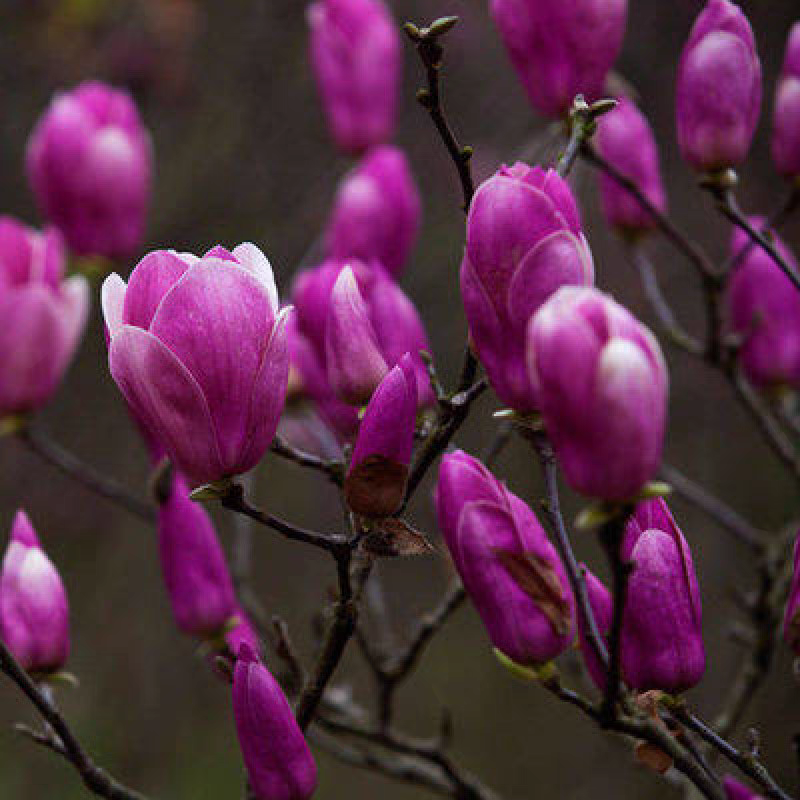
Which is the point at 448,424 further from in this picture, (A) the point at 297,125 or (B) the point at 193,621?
(A) the point at 297,125

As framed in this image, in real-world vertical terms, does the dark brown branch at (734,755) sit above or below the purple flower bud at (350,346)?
below

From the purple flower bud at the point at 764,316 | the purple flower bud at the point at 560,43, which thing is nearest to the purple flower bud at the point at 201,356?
the purple flower bud at the point at 560,43

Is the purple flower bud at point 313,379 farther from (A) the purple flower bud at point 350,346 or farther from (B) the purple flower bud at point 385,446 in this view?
(B) the purple flower bud at point 385,446

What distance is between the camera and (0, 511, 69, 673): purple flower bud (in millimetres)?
746

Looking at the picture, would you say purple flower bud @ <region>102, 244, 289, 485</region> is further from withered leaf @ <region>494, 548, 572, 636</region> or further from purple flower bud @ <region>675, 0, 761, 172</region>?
purple flower bud @ <region>675, 0, 761, 172</region>

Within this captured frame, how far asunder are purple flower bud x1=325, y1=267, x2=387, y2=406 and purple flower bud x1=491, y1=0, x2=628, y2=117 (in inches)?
9.4

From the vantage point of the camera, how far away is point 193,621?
33.1 inches

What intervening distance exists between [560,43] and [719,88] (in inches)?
4.3

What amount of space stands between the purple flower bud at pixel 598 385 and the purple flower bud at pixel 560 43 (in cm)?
38

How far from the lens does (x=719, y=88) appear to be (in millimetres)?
780

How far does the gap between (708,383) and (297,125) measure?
103cm

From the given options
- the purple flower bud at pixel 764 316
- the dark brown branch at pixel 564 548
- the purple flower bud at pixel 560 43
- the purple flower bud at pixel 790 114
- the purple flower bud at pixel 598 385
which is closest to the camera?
the purple flower bud at pixel 598 385

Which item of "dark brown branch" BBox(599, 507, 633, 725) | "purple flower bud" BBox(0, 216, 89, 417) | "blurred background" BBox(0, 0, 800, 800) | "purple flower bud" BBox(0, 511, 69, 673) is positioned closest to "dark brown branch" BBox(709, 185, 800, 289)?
"dark brown branch" BBox(599, 507, 633, 725)

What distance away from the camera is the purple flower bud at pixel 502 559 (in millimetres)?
558
